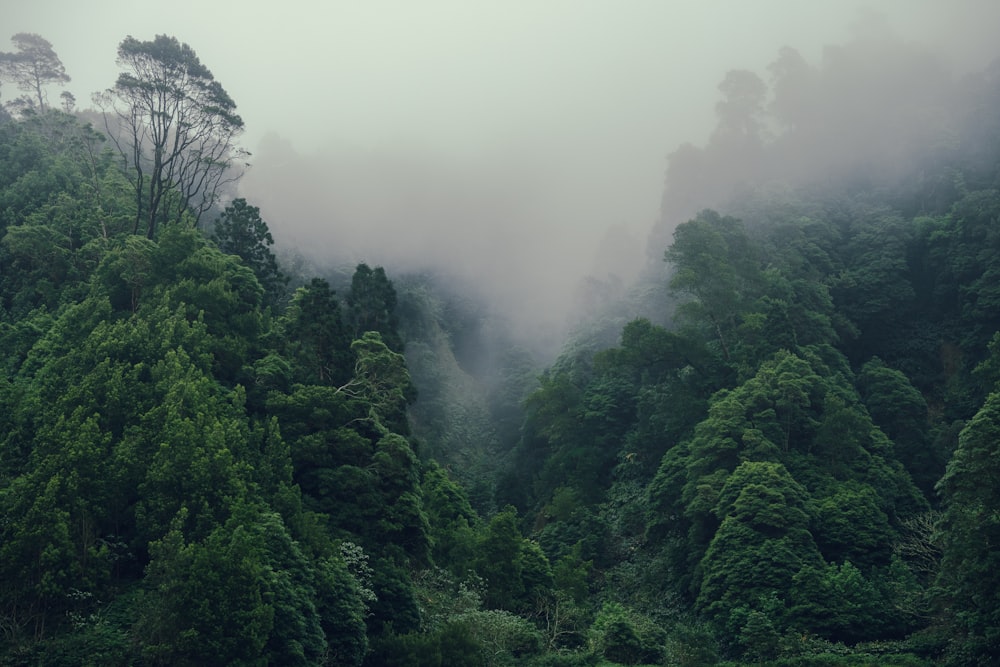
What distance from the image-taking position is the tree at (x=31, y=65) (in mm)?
86062

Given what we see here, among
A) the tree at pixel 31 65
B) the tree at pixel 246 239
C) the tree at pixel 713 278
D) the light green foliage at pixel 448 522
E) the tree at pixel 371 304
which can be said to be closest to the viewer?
the light green foliage at pixel 448 522

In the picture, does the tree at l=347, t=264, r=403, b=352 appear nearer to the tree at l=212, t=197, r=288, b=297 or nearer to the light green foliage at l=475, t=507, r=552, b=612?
the tree at l=212, t=197, r=288, b=297

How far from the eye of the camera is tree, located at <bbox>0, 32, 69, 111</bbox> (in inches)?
3388

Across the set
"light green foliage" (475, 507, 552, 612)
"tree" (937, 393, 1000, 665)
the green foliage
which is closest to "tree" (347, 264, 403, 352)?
"light green foliage" (475, 507, 552, 612)


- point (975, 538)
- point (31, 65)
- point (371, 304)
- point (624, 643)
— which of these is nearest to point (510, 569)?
point (624, 643)

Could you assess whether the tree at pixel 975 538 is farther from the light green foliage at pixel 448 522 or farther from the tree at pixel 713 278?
the tree at pixel 713 278

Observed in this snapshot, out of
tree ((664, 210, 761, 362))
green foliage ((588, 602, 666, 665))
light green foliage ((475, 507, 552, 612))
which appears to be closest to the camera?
green foliage ((588, 602, 666, 665))

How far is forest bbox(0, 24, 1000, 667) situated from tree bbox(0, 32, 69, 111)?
1860cm

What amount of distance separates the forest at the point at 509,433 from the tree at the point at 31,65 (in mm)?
18598

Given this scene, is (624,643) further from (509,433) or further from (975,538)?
(509,433)

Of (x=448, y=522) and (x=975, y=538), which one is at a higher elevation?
(x=448, y=522)

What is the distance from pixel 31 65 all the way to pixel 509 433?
6084 cm

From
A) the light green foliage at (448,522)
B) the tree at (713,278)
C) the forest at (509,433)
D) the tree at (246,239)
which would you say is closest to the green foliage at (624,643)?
the forest at (509,433)

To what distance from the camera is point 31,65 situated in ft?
286
